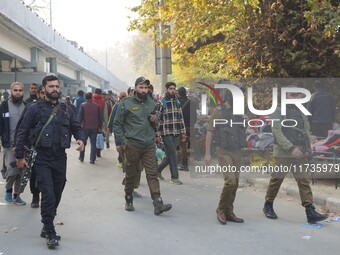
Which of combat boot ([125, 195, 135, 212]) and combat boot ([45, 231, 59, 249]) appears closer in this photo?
combat boot ([45, 231, 59, 249])

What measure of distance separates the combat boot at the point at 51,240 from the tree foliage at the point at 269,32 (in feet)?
18.1

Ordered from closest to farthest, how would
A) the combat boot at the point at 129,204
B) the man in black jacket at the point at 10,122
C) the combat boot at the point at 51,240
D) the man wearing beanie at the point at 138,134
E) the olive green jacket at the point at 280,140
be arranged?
the combat boot at the point at 51,240, the olive green jacket at the point at 280,140, the man wearing beanie at the point at 138,134, the combat boot at the point at 129,204, the man in black jacket at the point at 10,122

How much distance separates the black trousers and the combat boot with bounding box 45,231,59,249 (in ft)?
0.18

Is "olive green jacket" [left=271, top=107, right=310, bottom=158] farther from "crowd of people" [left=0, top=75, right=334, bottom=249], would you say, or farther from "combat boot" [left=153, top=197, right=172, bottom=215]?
"combat boot" [left=153, top=197, right=172, bottom=215]

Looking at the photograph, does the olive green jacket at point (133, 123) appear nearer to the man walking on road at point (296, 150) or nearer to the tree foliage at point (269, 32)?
the man walking on road at point (296, 150)

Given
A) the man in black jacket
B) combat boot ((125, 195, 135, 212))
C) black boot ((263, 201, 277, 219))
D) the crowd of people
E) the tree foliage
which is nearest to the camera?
the crowd of people

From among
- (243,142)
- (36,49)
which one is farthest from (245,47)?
(36,49)

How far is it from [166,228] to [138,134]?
142 cm

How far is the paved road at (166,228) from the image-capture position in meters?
5.10

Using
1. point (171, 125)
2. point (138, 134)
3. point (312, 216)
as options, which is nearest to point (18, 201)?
point (138, 134)

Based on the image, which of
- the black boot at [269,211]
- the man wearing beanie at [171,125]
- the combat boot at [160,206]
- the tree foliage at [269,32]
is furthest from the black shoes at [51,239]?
the tree foliage at [269,32]

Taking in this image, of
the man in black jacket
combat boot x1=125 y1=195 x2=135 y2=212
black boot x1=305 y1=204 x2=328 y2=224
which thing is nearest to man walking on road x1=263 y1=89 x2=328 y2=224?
black boot x1=305 y1=204 x2=328 y2=224

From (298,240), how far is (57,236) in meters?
2.75

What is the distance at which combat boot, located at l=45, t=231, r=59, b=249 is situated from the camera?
502cm
